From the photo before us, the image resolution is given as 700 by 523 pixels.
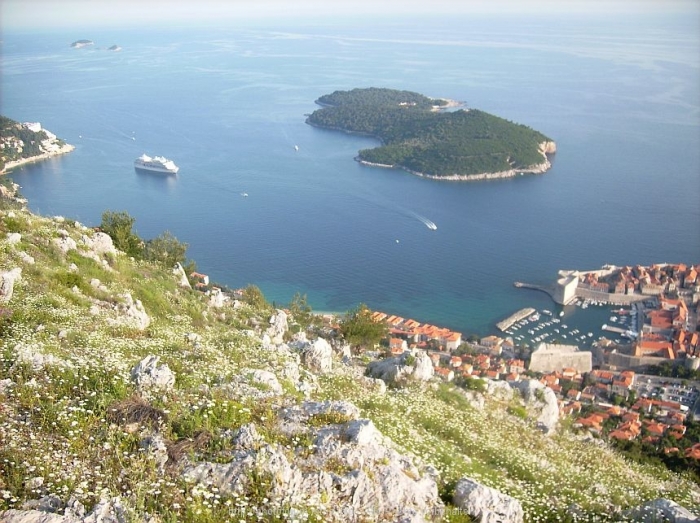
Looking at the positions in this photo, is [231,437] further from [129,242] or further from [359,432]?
[129,242]

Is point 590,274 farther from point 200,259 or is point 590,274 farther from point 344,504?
point 344,504

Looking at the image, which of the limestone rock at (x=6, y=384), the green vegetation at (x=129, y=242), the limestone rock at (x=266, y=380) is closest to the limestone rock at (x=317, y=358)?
the limestone rock at (x=266, y=380)

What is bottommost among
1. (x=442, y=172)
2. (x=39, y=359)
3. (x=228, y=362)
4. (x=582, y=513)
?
(x=442, y=172)

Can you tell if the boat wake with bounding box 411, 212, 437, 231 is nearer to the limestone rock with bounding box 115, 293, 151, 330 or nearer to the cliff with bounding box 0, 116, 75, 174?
the cliff with bounding box 0, 116, 75, 174

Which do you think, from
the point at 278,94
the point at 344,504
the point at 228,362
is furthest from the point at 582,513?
the point at 278,94

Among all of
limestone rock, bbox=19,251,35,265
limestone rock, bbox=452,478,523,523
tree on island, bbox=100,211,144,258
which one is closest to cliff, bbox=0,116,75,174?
tree on island, bbox=100,211,144,258
